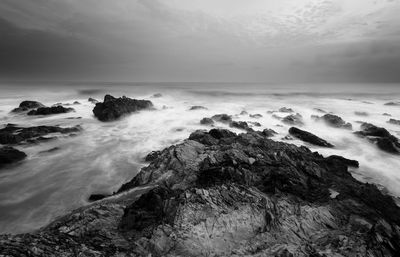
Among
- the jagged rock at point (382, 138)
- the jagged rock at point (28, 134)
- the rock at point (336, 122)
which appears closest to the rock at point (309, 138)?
the jagged rock at point (382, 138)

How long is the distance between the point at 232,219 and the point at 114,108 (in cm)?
2860

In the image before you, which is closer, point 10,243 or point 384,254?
point 10,243

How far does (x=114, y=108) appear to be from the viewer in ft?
107

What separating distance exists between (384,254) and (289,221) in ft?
8.28

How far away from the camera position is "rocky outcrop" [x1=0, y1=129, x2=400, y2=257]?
639cm

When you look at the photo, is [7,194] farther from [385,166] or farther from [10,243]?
[385,166]

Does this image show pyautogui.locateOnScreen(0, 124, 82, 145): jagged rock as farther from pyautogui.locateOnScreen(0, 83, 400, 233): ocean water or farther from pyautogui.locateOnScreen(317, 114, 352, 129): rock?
pyautogui.locateOnScreen(317, 114, 352, 129): rock

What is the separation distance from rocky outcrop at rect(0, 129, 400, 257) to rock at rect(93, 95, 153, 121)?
22616mm

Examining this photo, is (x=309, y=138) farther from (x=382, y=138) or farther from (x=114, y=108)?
(x=114, y=108)

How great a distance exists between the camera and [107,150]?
2022 centimetres

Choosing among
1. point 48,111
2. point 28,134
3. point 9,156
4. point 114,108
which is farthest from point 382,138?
point 48,111

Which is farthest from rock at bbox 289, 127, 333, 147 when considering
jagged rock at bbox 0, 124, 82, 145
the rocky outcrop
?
jagged rock at bbox 0, 124, 82, 145

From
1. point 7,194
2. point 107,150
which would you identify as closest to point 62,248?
point 7,194

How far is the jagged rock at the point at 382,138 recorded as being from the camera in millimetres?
19334
